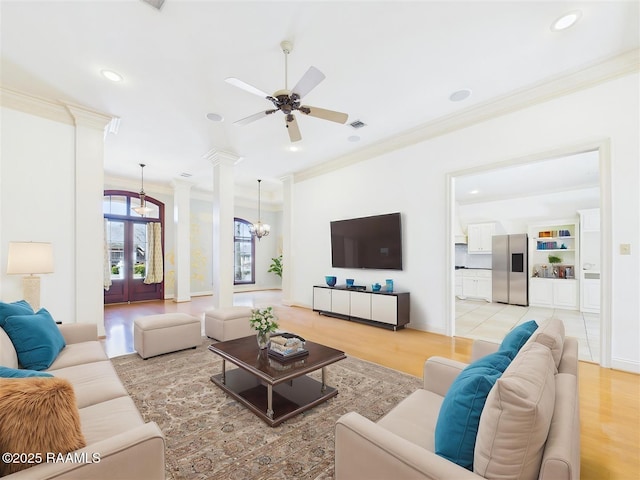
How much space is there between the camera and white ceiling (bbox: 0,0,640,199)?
247 cm

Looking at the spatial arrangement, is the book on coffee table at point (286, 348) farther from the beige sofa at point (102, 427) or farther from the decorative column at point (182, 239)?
the decorative column at point (182, 239)

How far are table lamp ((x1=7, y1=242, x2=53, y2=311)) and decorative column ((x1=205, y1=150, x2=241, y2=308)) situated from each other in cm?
250

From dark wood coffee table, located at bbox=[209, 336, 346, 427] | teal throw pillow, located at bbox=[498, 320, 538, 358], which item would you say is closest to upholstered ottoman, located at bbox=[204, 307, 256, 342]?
dark wood coffee table, located at bbox=[209, 336, 346, 427]

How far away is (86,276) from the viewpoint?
13.7 ft

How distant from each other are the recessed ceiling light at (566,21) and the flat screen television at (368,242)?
2.93 meters

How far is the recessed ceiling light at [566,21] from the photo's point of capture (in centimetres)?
251

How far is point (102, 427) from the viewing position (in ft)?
4.69

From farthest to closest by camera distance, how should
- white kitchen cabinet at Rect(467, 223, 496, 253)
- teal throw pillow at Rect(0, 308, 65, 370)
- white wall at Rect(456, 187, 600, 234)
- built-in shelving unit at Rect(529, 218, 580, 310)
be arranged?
1. white kitchen cabinet at Rect(467, 223, 496, 253)
2. white wall at Rect(456, 187, 600, 234)
3. built-in shelving unit at Rect(529, 218, 580, 310)
4. teal throw pillow at Rect(0, 308, 65, 370)

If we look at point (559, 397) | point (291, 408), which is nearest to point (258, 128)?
point (291, 408)

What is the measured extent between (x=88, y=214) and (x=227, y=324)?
2.58 m

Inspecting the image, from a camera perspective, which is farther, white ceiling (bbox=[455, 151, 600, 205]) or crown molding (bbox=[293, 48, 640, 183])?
white ceiling (bbox=[455, 151, 600, 205])

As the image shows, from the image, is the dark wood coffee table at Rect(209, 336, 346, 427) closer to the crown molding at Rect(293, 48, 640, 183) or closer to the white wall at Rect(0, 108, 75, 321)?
the white wall at Rect(0, 108, 75, 321)

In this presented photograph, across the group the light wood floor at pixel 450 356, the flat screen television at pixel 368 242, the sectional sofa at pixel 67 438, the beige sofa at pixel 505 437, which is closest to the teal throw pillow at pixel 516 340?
the beige sofa at pixel 505 437

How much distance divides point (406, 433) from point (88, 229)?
4.81 meters
